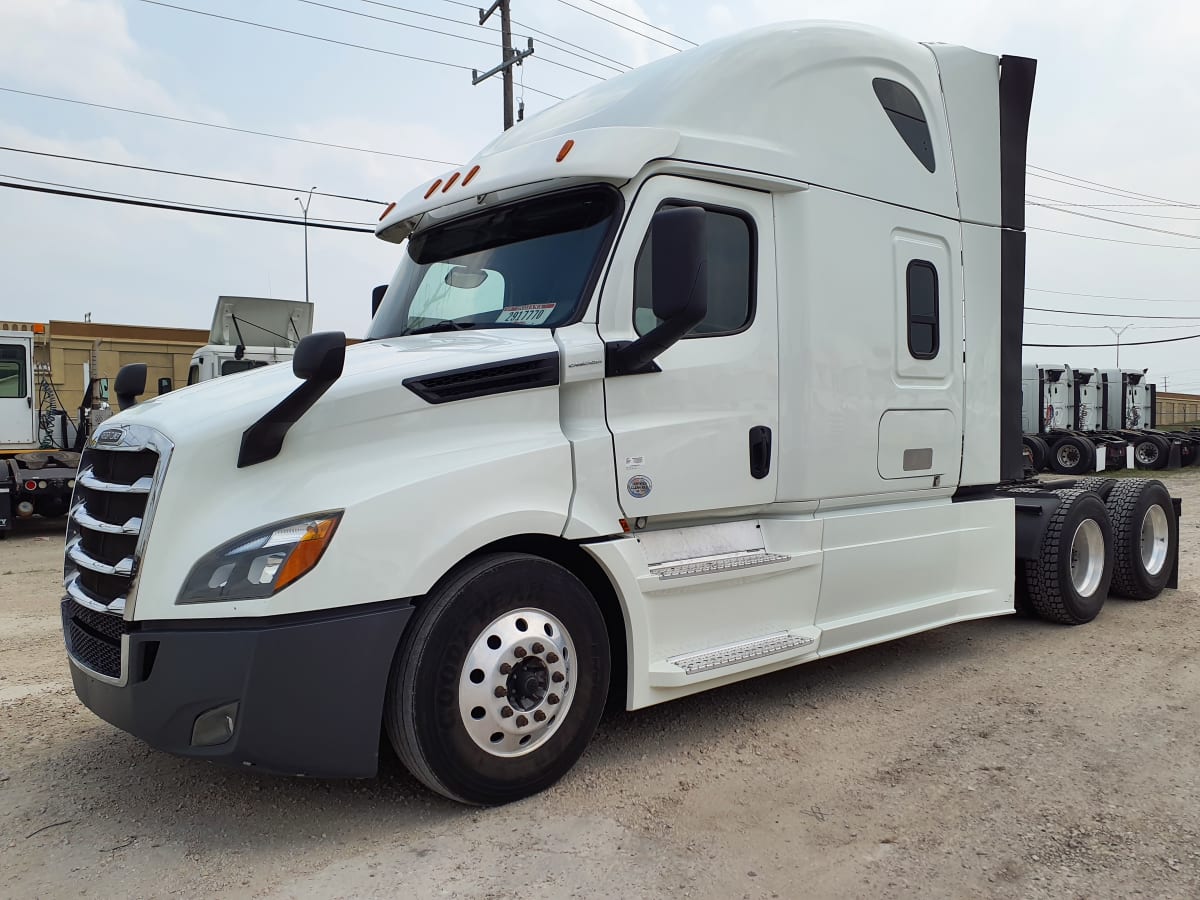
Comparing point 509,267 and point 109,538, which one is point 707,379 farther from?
point 109,538

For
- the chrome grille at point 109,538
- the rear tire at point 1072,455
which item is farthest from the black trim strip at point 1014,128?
the rear tire at point 1072,455

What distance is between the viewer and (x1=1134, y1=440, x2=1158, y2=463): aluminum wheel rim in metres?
25.8

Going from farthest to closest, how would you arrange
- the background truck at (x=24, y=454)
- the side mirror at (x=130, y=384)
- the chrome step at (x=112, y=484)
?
1. the background truck at (x=24, y=454)
2. the side mirror at (x=130, y=384)
3. the chrome step at (x=112, y=484)

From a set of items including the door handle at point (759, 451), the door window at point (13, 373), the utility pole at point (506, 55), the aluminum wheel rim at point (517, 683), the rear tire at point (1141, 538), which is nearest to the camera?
the aluminum wheel rim at point (517, 683)

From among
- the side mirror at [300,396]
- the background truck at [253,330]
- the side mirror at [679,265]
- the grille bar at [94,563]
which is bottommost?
the grille bar at [94,563]

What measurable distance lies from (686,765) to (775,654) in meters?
0.73

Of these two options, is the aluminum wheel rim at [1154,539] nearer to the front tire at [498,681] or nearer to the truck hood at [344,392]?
the front tire at [498,681]

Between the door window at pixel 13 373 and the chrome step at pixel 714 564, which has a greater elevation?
the door window at pixel 13 373

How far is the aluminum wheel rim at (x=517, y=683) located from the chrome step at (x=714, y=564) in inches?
23.0

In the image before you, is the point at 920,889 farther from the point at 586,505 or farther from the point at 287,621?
the point at 287,621

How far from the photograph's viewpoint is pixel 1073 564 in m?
7.18

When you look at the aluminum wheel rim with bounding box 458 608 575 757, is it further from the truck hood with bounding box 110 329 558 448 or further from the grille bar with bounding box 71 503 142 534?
the grille bar with bounding box 71 503 142 534

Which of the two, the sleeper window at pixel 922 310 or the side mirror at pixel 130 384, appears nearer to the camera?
the side mirror at pixel 130 384

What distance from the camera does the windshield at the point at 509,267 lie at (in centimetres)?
432
